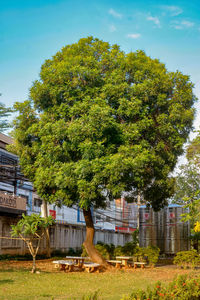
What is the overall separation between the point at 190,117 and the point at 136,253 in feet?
27.3

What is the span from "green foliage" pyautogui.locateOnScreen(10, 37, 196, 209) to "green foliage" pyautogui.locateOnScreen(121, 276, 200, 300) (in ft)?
28.0

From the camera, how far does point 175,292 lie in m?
7.47

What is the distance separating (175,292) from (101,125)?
10246mm

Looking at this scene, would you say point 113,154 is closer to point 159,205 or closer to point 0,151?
point 159,205

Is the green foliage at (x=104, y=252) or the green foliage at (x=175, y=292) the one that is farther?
the green foliage at (x=104, y=252)

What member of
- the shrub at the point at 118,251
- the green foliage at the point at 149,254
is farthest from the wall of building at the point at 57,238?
the green foliage at the point at 149,254

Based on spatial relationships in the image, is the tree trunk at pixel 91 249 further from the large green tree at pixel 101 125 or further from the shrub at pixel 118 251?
the shrub at pixel 118 251

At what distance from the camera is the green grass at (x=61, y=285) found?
10.3 meters

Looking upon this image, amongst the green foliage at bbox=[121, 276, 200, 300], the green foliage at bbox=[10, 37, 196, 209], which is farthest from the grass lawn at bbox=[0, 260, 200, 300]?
the green foliage at bbox=[10, 37, 196, 209]

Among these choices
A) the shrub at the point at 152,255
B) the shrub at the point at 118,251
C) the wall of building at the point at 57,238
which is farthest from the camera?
the shrub at the point at 118,251

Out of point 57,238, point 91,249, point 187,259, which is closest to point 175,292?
point 91,249

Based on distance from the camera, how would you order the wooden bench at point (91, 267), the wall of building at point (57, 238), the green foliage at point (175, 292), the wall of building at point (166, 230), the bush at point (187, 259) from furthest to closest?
the wall of building at point (166, 230) < the wall of building at point (57, 238) < the bush at point (187, 259) < the wooden bench at point (91, 267) < the green foliage at point (175, 292)

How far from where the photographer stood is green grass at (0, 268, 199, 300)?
10273 mm

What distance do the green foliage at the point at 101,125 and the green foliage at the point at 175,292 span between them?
852 centimetres
